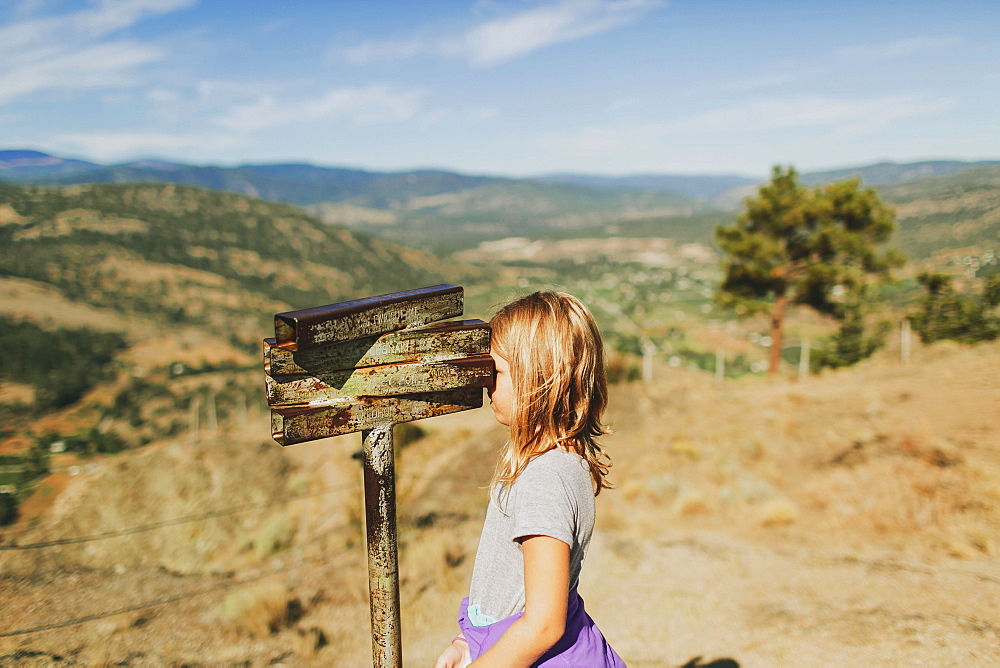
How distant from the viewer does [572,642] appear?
57.8 inches

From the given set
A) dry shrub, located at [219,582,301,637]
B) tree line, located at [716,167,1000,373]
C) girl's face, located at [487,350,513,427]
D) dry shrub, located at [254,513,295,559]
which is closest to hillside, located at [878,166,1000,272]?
tree line, located at [716,167,1000,373]

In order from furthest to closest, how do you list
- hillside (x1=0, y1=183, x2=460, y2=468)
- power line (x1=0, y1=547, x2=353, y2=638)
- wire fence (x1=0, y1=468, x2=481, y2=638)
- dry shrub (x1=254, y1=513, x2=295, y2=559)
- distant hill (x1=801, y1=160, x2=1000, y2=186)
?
distant hill (x1=801, y1=160, x2=1000, y2=186)
hillside (x1=0, y1=183, x2=460, y2=468)
dry shrub (x1=254, y1=513, x2=295, y2=559)
wire fence (x1=0, y1=468, x2=481, y2=638)
power line (x1=0, y1=547, x2=353, y2=638)

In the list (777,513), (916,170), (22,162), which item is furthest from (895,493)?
(916,170)

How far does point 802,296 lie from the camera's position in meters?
16.9

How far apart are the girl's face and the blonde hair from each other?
0.05 feet

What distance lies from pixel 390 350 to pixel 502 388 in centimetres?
30

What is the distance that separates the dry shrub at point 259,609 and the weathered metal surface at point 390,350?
3.75 metres

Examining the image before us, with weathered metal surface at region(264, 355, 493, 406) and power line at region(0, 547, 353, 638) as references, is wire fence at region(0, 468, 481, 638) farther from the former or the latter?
weathered metal surface at region(264, 355, 493, 406)

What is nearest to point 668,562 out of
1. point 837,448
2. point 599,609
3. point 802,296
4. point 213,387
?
point 599,609

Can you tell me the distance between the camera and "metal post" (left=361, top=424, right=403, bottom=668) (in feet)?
4.63

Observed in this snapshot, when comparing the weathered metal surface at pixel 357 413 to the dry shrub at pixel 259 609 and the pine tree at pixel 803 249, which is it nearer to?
the dry shrub at pixel 259 609

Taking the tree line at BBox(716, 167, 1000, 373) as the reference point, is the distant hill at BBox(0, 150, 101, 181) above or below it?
above

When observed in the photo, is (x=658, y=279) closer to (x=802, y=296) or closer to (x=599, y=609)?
(x=802, y=296)

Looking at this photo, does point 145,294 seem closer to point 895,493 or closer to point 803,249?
point 803,249
